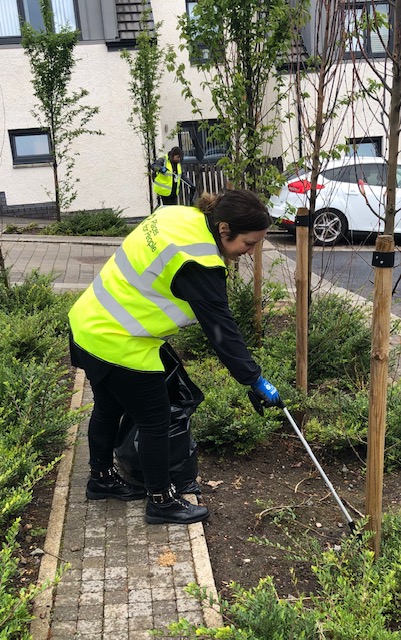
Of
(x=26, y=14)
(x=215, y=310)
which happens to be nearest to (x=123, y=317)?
(x=215, y=310)

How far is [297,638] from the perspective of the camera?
2.02m

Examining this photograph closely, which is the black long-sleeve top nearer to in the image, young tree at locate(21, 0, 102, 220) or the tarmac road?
the tarmac road

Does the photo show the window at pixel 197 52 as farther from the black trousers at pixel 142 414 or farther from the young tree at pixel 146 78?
the young tree at pixel 146 78

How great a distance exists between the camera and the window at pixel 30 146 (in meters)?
13.9

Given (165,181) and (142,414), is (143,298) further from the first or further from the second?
(165,181)

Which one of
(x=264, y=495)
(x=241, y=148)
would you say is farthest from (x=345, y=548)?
(x=241, y=148)

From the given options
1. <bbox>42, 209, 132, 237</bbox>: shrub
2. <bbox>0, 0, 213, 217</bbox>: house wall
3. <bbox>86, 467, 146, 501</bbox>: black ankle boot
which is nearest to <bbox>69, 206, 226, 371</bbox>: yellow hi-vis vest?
<bbox>86, 467, 146, 501</bbox>: black ankle boot

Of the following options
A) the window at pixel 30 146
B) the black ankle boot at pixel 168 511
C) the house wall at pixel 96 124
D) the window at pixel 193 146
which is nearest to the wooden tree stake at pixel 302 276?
the black ankle boot at pixel 168 511

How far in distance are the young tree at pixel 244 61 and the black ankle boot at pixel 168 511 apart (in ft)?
7.00

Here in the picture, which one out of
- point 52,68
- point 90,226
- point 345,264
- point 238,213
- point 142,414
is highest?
point 52,68

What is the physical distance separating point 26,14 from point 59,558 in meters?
13.6

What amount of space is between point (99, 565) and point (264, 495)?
100cm

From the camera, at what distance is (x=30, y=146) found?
14102mm

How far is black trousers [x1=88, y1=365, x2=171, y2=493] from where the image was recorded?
290 centimetres
